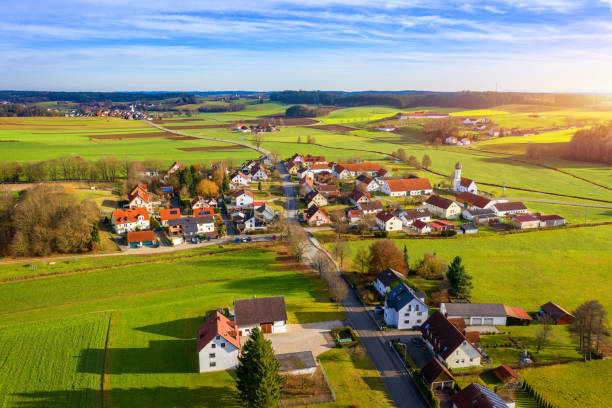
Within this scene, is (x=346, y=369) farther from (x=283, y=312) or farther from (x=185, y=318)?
(x=185, y=318)

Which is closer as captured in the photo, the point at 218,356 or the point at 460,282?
the point at 218,356

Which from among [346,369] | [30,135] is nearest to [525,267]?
[346,369]

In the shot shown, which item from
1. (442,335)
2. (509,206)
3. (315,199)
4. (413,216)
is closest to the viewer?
(442,335)

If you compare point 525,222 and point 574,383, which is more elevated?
point 525,222

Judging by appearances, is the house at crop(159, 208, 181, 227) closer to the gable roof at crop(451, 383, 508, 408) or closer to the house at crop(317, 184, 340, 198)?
the house at crop(317, 184, 340, 198)

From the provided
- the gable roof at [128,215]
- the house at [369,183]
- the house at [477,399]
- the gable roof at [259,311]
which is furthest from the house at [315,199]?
the house at [477,399]

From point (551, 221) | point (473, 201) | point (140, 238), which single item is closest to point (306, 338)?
point (140, 238)

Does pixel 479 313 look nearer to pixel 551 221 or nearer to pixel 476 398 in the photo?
pixel 476 398
